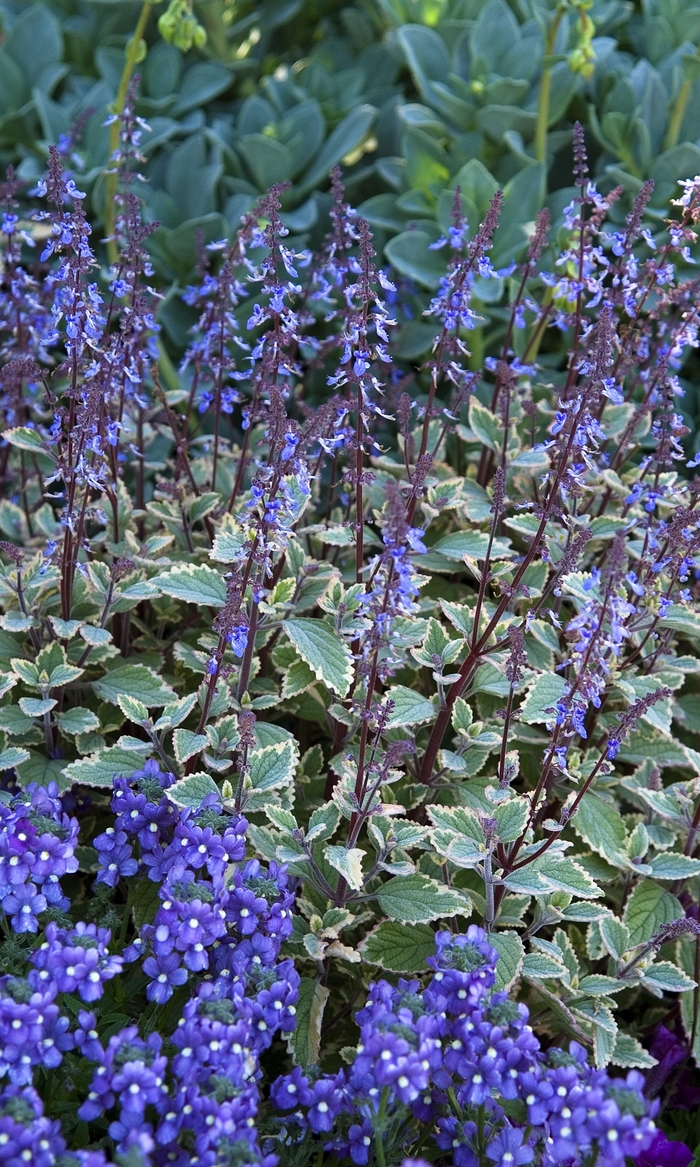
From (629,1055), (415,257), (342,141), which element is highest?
(342,141)

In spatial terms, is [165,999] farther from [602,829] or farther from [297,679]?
[602,829]

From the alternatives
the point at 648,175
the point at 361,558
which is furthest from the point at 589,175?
the point at 361,558

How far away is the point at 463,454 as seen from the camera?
11.2 ft

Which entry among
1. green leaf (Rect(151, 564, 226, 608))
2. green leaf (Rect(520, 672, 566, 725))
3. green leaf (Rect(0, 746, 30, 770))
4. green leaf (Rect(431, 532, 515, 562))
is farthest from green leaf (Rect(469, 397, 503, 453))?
green leaf (Rect(0, 746, 30, 770))

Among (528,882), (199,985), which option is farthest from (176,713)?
(528,882)

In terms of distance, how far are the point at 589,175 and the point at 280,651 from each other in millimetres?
2232

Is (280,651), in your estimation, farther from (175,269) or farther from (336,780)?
(175,269)

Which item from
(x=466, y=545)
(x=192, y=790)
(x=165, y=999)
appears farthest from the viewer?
(x=466, y=545)

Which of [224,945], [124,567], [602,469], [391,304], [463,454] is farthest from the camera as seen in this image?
[391,304]

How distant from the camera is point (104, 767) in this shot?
227 cm

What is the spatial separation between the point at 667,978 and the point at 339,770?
2.38 ft

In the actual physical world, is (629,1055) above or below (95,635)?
below

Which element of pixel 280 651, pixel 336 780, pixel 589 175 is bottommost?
pixel 336 780

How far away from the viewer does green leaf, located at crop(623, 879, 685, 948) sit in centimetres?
233
